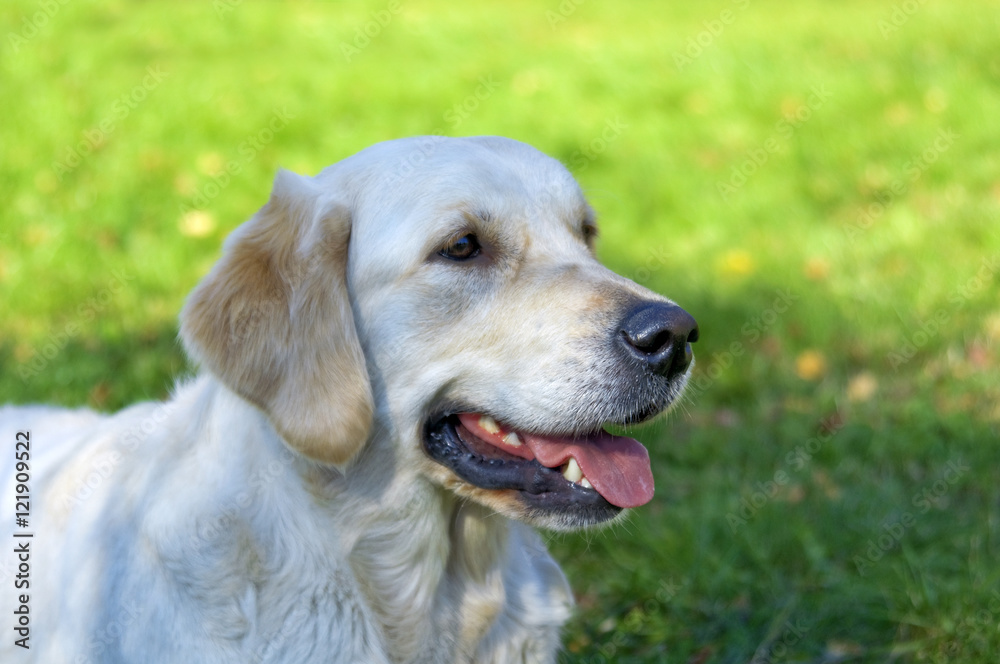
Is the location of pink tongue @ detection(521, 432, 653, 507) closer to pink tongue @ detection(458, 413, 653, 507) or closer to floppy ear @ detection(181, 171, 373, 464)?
pink tongue @ detection(458, 413, 653, 507)

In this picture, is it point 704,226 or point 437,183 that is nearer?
point 437,183

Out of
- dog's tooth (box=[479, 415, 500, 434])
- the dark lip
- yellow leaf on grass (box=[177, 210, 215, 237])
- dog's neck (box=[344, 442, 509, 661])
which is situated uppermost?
dog's tooth (box=[479, 415, 500, 434])

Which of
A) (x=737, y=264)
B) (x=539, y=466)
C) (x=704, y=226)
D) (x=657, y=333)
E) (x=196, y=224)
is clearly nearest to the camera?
(x=657, y=333)

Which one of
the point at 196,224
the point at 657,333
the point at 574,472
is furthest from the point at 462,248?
the point at 196,224

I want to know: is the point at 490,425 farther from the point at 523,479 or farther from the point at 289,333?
the point at 289,333

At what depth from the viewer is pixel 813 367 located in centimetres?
570

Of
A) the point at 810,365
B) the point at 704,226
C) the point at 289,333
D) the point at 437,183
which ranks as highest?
the point at 437,183

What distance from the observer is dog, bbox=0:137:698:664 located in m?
2.71

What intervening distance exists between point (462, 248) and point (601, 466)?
0.76m

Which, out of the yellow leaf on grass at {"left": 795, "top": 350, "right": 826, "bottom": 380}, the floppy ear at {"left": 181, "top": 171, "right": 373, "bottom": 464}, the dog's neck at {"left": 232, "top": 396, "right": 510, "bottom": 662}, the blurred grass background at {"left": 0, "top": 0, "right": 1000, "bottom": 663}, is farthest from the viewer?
the yellow leaf on grass at {"left": 795, "top": 350, "right": 826, "bottom": 380}

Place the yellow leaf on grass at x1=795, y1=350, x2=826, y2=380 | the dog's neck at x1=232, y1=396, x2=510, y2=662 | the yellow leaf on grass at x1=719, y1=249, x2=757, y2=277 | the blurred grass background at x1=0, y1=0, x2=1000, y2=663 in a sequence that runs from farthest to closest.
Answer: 1. the yellow leaf on grass at x1=719, y1=249, x2=757, y2=277
2. the yellow leaf on grass at x1=795, y1=350, x2=826, y2=380
3. the blurred grass background at x1=0, y1=0, x2=1000, y2=663
4. the dog's neck at x1=232, y1=396, x2=510, y2=662

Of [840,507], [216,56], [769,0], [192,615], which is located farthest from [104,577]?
[769,0]

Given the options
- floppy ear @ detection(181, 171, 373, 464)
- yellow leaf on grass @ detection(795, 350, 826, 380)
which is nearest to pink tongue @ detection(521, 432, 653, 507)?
floppy ear @ detection(181, 171, 373, 464)

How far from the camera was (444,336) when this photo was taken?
111 inches
